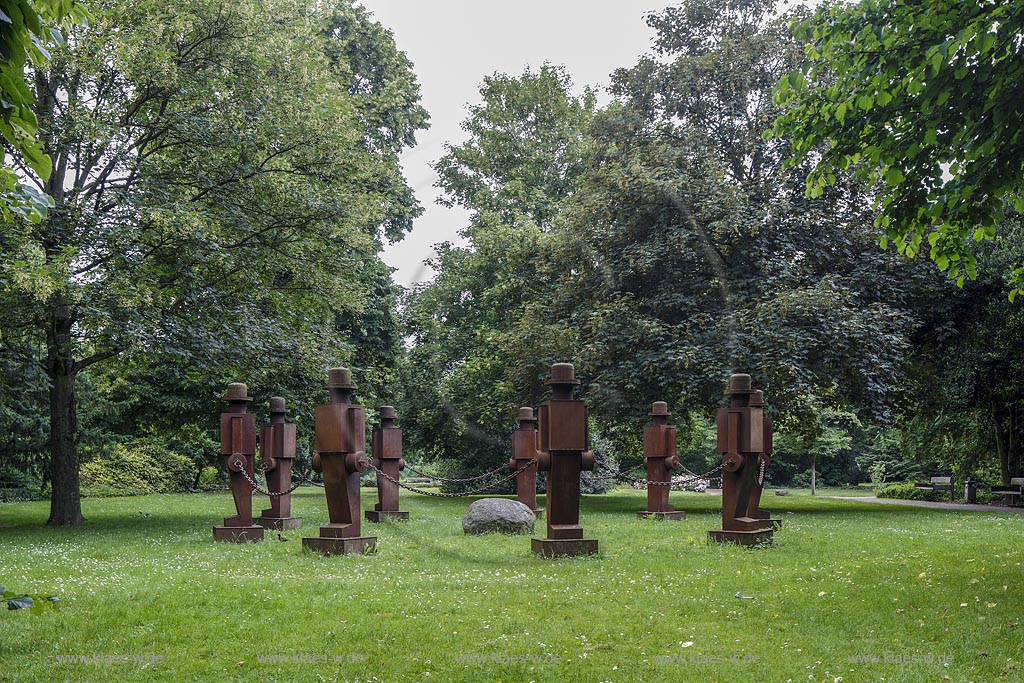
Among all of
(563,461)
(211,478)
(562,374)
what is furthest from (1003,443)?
(211,478)

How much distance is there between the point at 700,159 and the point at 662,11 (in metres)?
5.70

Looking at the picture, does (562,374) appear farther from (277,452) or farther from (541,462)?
(277,452)

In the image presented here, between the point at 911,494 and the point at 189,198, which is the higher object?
the point at 189,198

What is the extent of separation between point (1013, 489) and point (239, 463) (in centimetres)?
2257

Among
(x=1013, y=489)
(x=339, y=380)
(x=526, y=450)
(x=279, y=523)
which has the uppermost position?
(x=339, y=380)

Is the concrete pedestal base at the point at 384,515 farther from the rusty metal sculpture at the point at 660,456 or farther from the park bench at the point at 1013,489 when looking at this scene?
the park bench at the point at 1013,489

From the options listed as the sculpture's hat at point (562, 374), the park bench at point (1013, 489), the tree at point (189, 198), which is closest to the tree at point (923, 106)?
the sculpture's hat at point (562, 374)

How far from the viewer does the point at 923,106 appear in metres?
8.59

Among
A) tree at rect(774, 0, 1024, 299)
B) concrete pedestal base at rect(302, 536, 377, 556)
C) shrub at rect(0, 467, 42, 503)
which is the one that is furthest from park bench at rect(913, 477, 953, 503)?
shrub at rect(0, 467, 42, 503)

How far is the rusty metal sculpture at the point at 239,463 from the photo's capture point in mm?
13281

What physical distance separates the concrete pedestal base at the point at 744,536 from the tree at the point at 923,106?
173 inches

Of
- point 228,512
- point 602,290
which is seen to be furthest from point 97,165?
point 602,290

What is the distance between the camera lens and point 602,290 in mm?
23344

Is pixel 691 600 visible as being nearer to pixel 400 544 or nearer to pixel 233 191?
pixel 400 544
